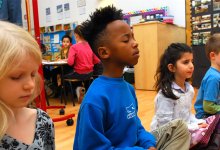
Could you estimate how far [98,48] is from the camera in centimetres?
112

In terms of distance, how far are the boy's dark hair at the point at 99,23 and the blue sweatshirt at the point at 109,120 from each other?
0.16 meters

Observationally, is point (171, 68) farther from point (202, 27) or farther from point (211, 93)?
point (202, 27)

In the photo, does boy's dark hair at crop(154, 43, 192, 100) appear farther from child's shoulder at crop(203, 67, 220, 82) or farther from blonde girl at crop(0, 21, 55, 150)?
blonde girl at crop(0, 21, 55, 150)

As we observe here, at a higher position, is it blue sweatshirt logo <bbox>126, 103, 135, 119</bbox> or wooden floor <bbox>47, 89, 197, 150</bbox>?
blue sweatshirt logo <bbox>126, 103, 135, 119</bbox>

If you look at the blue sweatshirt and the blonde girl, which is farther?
the blue sweatshirt

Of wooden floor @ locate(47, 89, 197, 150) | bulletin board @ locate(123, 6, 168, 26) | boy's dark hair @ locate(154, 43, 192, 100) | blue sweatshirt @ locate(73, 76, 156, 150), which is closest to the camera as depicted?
blue sweatshirt @ locate(73, 76, 156, 150)

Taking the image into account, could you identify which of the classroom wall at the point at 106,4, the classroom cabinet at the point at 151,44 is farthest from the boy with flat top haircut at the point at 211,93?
the classroom wall at the point at 106,4

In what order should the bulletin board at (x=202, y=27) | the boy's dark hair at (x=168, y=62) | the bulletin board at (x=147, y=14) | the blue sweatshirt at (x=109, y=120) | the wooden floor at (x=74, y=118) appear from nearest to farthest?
the blue sweatshirt at (x=109, y=120)
the boy's dark hair at (x=168, y=62)
the wooden floor at (x=74, y=118)
the bulletin board at (x=202, y=27)
the bulletin board at (x=147, y=14)

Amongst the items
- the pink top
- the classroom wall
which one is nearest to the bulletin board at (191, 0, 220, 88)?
the classroom wall

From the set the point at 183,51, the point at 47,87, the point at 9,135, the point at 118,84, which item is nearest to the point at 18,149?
the point at 9,135

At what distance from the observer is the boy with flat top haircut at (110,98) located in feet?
3.20

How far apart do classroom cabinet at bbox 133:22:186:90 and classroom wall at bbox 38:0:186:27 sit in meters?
0.33

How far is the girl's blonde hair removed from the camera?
2.44 ft

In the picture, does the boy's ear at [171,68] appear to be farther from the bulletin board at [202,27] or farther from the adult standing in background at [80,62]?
the bulletin board at [202,27]
